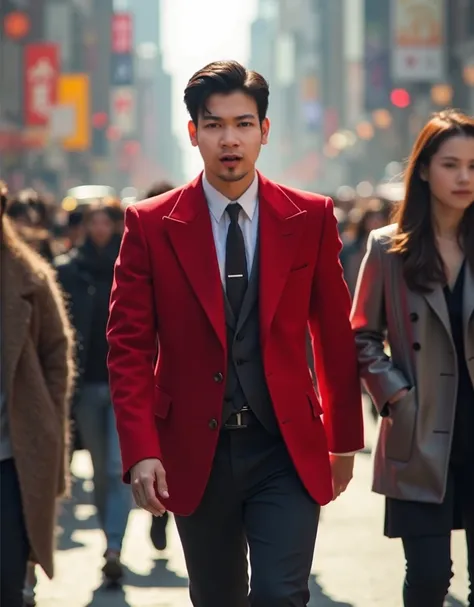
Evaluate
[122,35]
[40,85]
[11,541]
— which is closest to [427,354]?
[11,541]

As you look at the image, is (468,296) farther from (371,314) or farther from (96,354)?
(96,354)

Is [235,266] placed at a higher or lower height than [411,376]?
higher

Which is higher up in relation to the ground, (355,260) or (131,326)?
(131,326)

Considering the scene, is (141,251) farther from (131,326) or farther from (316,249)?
(316,249)

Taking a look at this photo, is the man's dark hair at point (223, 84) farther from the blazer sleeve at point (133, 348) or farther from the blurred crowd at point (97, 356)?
the blurred crowd at point (97, 356)

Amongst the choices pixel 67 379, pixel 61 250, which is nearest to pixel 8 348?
pixel 67 379

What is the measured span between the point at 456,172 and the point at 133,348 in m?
1.41

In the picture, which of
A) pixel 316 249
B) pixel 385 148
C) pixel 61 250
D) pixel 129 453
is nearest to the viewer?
pixel 129 453

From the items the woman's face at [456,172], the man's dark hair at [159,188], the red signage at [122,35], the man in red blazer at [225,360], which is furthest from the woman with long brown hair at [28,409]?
the red signage at [122,35]

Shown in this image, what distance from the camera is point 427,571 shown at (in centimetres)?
530

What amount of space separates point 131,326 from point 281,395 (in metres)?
0.51

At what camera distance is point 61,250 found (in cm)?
1302

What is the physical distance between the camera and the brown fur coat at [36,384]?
5.52 m

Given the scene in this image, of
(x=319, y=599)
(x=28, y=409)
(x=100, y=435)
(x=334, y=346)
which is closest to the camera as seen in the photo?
(x=334, y=346)
